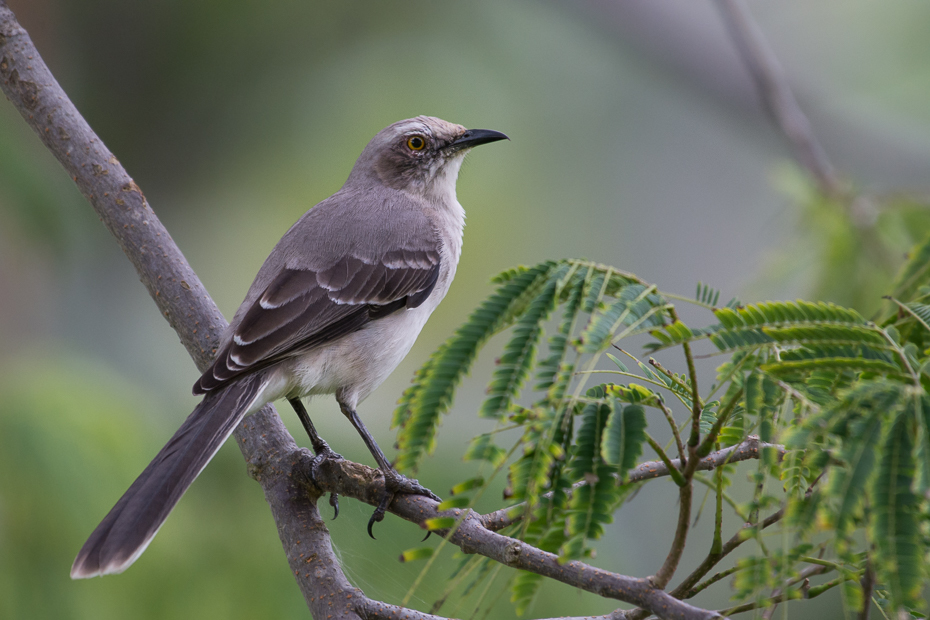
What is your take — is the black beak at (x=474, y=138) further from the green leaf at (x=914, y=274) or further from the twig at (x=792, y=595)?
the twig at (x=792, y=595)

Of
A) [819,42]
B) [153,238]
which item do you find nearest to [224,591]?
[153,238]

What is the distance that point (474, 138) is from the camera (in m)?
3.54

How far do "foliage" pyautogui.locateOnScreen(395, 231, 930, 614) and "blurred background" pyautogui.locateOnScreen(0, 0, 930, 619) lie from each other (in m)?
0.93

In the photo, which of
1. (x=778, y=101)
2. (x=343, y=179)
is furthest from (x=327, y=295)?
(x=343, y=179)

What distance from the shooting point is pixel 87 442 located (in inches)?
129

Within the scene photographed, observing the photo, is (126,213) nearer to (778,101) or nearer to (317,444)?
(317,444)

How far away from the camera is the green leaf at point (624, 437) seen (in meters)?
1.28

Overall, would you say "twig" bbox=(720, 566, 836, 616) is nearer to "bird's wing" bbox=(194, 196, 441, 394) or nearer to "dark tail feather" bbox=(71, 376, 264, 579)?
"dark tail feather" bbox=(71, 376, 264, 579)

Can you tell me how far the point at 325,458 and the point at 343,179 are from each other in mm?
3810

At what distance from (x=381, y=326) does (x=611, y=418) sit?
5.65ft

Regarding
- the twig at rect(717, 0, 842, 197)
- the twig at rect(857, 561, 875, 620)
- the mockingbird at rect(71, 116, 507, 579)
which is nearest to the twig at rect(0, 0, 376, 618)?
the mockingbird at rect(71, 116, 507, 579)

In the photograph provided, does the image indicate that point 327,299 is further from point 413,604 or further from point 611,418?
point 611,418

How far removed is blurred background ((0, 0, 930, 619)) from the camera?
10.6 ft

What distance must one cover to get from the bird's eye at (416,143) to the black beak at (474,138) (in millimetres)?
128
